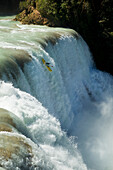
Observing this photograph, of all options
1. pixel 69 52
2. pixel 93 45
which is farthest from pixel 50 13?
pixel 69 52

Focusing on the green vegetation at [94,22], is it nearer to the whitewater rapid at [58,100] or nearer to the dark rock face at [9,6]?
the whitewater rapid at [58,100]

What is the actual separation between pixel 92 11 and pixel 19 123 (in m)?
11.5

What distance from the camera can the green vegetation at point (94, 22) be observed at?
44.9 ft

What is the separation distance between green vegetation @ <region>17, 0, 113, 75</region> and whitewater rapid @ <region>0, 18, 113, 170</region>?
2.94 feet

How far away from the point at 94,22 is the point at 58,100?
7.76 meters

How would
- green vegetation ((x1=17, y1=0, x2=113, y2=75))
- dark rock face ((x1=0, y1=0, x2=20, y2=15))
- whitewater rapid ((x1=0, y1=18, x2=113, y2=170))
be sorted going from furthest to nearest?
dark rock face ((x1=0, y1=0, x2=20, y2=15)) < green vegetation ((x1=17, y1=0, x2=113, y2=75)) < whitewater rapid ((x1=0, y1=18, x2=113, y2=170))

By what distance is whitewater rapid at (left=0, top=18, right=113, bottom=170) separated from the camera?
14.5 feet

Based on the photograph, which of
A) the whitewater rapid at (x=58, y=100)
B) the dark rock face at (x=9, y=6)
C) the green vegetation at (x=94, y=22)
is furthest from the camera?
the dark rock face at (x=9, y=6)

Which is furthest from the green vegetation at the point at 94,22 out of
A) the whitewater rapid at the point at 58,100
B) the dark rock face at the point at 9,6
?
the dark rock face at the point at 9,6

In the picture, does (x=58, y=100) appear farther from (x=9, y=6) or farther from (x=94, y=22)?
(x=9, y=6)

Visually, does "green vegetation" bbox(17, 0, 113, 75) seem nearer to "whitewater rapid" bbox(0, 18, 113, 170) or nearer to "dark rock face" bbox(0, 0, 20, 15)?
"whitewater rapid" bbox(0, 18, 113, 170)

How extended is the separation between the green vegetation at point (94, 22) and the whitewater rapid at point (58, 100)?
90 centimetres

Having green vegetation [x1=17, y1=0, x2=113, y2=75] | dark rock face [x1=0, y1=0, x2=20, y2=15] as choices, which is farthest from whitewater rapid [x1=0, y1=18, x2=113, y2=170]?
dark rock face [x1=0, y1=0, x2=20, y2=15]

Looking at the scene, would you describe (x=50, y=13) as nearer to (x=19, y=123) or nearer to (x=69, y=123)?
(x=69, y=123)
